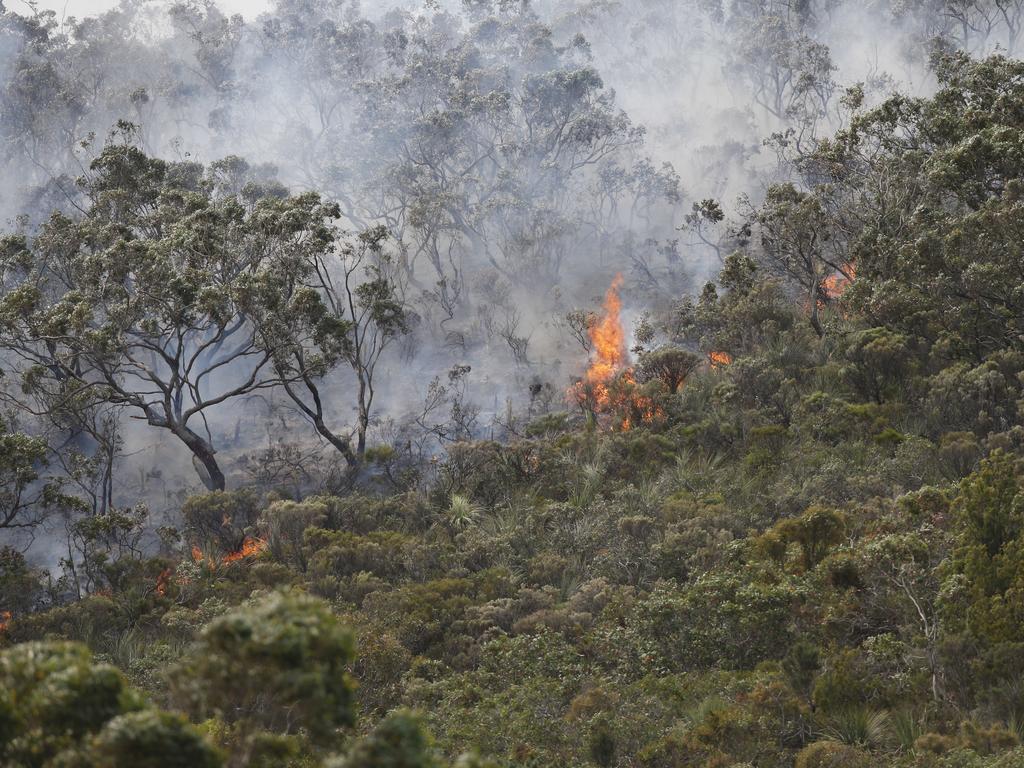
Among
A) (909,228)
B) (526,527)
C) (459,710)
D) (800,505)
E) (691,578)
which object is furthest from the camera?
(909,228)

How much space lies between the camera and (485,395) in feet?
105

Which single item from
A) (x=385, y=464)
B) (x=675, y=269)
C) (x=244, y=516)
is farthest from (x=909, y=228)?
(x=675, y=269)

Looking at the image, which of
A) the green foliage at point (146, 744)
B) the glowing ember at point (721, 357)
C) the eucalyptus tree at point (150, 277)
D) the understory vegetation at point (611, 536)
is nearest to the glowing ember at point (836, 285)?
the understory vegetation at point (611, 536)

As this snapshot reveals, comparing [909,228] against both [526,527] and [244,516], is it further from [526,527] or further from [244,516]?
[244,516]

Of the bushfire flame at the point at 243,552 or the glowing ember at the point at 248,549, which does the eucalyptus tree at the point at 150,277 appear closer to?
the bushfire flame at the point at 243,552

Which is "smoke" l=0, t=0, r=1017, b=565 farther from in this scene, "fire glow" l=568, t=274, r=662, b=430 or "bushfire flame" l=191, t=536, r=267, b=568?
"bushfire flame" l=191, t=536, r=267, b=568

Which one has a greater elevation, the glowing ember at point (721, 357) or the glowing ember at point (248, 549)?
the glowing ember at point (721, 357)

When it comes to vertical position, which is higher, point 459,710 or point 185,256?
point 185,256

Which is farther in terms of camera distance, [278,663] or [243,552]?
[243,552]

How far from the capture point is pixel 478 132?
50625 millimetres

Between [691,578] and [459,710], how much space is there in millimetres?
4176

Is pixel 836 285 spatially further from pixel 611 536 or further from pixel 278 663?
pixel 278 663

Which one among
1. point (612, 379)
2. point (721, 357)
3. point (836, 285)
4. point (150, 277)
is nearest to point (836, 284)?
point (836, 285)

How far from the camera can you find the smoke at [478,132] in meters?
34.8
